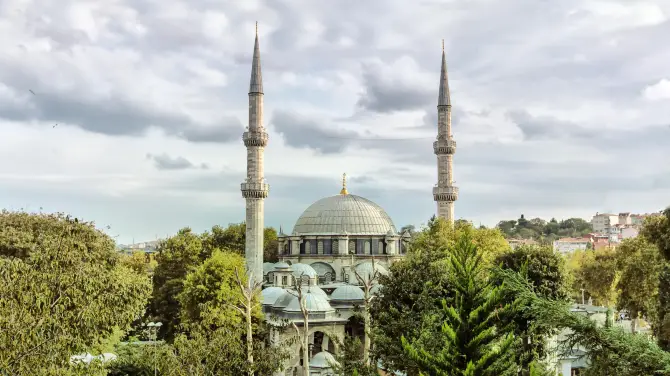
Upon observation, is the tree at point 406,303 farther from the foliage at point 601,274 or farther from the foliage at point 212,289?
the foliage at point 601,274

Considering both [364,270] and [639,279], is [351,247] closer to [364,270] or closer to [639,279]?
[364,270]

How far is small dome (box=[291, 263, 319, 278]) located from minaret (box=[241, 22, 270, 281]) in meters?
3.50

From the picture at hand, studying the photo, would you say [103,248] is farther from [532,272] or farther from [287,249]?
[287,249]

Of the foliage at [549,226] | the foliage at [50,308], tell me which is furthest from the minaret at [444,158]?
the foliage at [549,226]

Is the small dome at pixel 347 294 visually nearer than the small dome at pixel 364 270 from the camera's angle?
Yes

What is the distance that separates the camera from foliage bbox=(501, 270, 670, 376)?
823 centimetres

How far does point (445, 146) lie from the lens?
4722 cm

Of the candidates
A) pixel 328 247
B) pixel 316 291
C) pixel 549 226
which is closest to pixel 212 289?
pixel 316 291

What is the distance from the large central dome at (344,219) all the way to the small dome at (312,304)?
1464cm

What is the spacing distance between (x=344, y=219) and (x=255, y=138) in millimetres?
12256

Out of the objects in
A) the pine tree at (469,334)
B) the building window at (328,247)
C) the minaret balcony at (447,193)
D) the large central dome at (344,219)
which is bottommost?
the pine tree at (469,334)

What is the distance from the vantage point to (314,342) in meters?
36.2

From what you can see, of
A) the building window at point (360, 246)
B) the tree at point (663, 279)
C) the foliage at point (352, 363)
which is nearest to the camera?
the foliage at point (352, 363)

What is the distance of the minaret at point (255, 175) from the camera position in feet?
136
